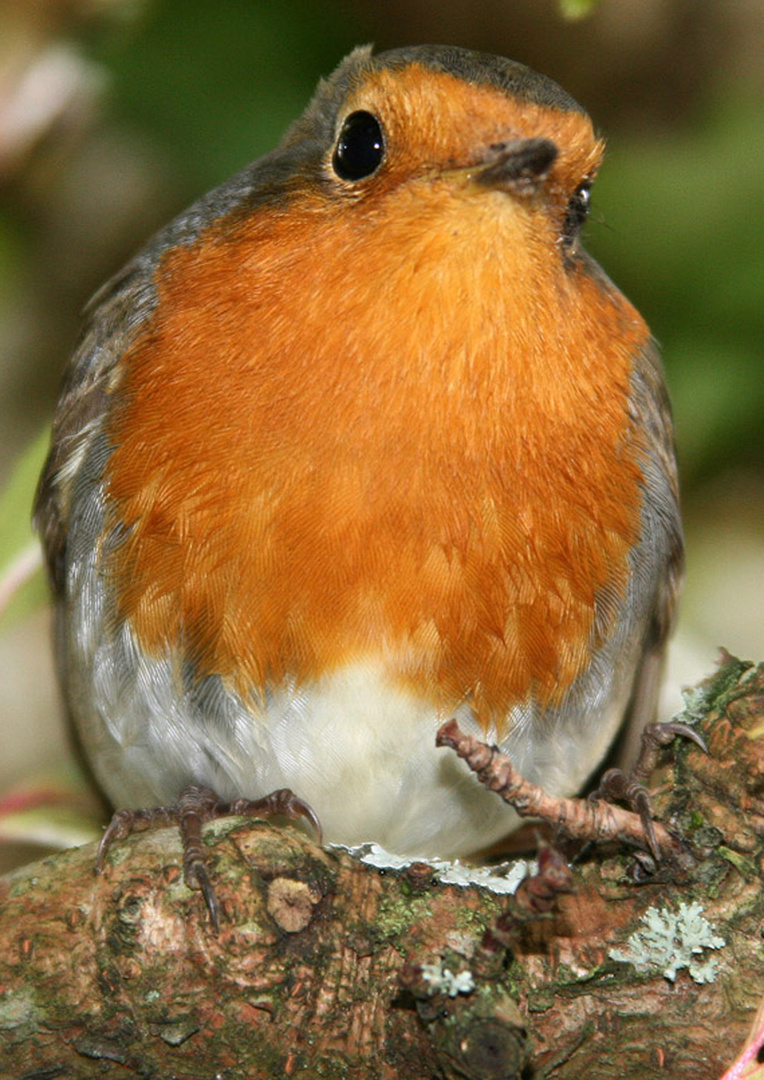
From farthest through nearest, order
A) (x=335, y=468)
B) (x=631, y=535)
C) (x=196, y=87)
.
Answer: (x=196, y=87)
(x=631, y=535)
(x=335, y=468)

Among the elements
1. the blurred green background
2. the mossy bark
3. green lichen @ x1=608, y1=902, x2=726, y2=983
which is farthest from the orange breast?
the blurred green background

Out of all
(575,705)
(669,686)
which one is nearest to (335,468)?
(575,705)

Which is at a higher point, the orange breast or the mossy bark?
the orange breast

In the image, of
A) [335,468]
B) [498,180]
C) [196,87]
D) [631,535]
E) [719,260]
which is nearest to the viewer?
[498,180]

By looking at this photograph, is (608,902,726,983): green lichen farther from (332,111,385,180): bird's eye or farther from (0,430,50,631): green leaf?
(0,430,50,631): green leaf

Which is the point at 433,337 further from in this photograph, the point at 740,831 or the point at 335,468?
the point at 740,831

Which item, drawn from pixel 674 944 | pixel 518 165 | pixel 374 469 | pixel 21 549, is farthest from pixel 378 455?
pixel 21 549

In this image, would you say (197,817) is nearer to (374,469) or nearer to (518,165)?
(374,469)
